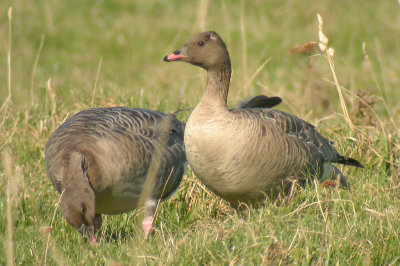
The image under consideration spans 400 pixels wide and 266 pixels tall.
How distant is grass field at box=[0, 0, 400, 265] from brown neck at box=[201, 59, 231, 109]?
2.32 ft

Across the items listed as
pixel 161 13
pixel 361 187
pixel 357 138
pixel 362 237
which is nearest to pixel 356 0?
pixel 161 13

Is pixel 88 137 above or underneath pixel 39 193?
above

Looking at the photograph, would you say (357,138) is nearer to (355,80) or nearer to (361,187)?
(361,187)

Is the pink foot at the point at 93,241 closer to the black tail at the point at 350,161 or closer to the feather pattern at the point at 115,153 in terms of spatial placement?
the feather pattern at the point at 115,153

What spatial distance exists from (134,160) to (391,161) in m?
2.30

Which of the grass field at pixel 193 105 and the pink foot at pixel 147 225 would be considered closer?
the grass field at pixel 193 105

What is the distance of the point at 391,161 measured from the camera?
5945mm

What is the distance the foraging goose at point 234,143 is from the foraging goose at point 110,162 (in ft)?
1.21

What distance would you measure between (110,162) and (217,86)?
3.58ft

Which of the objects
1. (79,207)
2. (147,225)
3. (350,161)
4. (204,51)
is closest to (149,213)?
(147,225)

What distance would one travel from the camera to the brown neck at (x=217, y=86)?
536cm

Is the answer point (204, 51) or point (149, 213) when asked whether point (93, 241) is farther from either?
point (204, 51)

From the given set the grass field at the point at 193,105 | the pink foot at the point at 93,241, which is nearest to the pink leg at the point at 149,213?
the grass field at the point at 193,105

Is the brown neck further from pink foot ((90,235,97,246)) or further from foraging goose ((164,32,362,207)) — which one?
pink foot ((90,235,97,246))
